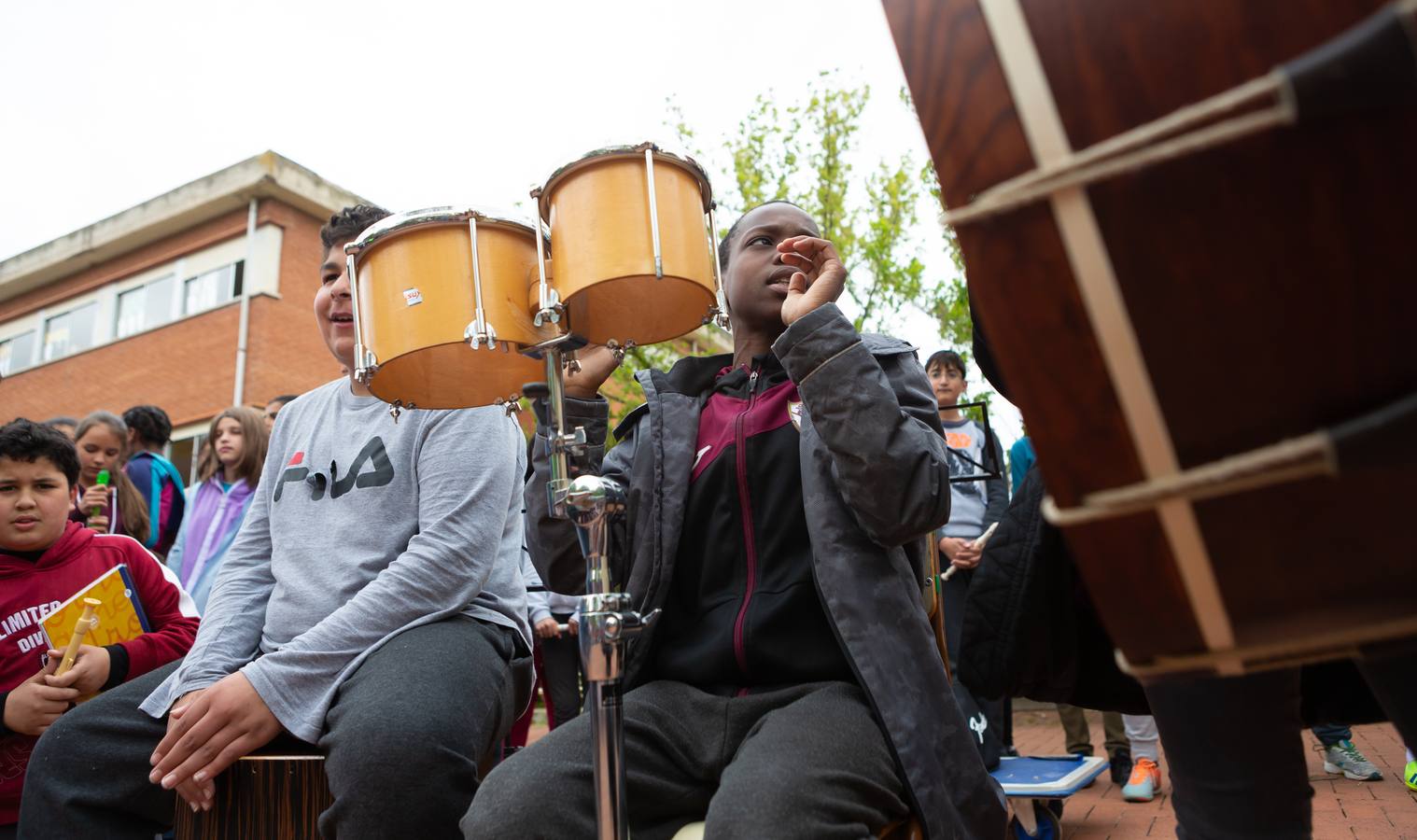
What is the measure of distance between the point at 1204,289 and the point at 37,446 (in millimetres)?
3881

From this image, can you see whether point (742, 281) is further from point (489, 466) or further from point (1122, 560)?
point (1122, 560)

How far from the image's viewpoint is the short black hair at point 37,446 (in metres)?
3.37

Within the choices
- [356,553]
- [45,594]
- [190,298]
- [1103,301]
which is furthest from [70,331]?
[1103,301]

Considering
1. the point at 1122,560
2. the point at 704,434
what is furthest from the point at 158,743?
the point at 1122,560

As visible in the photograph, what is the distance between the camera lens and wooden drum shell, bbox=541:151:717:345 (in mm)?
1788

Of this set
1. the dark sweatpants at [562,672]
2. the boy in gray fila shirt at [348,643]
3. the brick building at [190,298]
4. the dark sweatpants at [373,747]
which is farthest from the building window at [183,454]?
the dark sweatpants at [373,747]

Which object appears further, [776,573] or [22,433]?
[22,433]

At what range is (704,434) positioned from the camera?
232cm

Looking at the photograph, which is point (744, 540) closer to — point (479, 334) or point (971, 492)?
point (479, 334)

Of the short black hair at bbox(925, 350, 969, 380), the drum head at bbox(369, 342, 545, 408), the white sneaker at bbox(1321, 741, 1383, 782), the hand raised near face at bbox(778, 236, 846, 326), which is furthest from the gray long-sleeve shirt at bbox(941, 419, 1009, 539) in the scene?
the drum head at bbox(369, 342, 545, 408)

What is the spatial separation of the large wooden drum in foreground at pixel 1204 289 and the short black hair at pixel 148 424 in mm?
6322

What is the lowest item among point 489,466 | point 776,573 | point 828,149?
point 776,573

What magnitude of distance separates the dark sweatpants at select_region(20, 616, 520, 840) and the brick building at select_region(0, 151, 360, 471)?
602 inches

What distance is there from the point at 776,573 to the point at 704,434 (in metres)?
0.45
